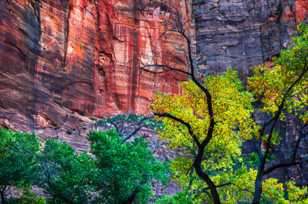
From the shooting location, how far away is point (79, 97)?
123ft

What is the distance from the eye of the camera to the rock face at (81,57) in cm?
3219

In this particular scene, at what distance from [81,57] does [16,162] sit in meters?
21.2

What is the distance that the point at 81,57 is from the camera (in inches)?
1506

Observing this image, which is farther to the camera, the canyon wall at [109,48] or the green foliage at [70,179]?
the canyon wall at [109,48]

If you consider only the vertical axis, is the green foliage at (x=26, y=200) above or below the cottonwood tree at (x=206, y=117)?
below

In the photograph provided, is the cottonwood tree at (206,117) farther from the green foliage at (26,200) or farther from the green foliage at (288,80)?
the green foliage at (26,200)

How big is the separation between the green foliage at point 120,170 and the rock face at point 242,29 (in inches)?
1260

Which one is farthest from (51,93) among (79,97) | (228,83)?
(228,83)

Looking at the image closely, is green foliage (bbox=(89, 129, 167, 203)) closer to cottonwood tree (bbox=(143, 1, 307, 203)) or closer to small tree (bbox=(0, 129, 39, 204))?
cottonwood tree (bbox=(143, 1, 307, 203))

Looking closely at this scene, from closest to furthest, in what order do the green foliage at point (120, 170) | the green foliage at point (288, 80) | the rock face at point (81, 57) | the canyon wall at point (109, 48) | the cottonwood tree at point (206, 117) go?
the cottonwood tree at point (206, 117) < the green foliage at point (288, 80) < the green foliage at point (120, 170) < the rock face at point (81, 57) < the canyon wall at point (109, 48)

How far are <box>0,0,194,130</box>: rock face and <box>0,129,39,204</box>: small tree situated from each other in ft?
37.1

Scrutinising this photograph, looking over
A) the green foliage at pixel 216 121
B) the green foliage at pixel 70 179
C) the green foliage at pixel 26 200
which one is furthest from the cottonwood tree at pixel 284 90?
the green foliage at pixel 26 200

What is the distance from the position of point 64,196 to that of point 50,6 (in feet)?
76.2

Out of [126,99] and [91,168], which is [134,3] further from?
[91,168]
